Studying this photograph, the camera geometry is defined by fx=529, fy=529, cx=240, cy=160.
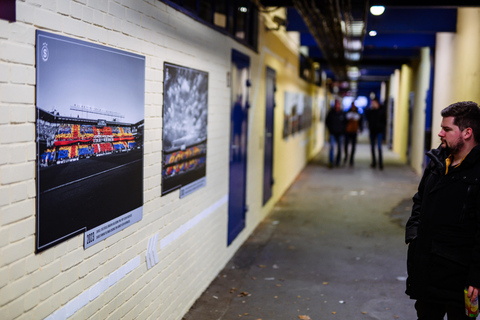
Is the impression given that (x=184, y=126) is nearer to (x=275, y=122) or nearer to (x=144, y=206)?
(x=144, y=206)

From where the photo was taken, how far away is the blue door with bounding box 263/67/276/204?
8.86 meters

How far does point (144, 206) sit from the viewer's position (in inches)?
151

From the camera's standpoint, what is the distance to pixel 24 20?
2.36m

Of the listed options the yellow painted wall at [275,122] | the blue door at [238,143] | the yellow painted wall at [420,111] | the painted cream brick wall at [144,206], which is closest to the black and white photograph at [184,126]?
the painted cream brick wall at [144,206]

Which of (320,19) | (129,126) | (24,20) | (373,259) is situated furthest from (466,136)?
(320,19)

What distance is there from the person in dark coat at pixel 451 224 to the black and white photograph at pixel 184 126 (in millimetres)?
2010

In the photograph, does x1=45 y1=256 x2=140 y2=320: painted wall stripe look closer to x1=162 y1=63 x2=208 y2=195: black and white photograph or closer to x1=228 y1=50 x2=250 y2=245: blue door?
x1=162 y1=63 x2=208 y2=195: black and white photograph

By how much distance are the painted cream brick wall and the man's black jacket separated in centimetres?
191

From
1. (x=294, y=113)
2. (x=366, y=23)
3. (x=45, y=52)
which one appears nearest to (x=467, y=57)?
(x=366, y=23)

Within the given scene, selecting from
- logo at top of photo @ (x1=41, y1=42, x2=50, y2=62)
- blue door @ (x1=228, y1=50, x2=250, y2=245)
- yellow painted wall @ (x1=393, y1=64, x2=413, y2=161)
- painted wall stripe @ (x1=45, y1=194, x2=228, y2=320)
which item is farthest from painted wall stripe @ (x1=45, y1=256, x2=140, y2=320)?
yellow painted wall @ (x1=393, y1=64, x2=413, y2=161)

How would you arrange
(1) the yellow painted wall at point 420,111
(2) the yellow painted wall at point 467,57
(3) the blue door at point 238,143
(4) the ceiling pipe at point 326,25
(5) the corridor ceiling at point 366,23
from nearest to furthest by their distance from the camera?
(3) the blue door at point 238,143
(5) the corridor ceiling at point 366,23
(4) the ceiling pipe at point 326,25
(2) the yellow painted wall at point 467,57
(1) the yellow painted wall at point 420,111

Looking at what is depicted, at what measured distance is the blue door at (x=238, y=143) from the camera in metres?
6.51

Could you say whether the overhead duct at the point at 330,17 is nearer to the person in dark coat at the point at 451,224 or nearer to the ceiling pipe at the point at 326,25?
the ceiling pipe at the point at 326,25

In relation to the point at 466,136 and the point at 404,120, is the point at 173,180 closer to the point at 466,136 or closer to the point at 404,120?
the point at 466,136
